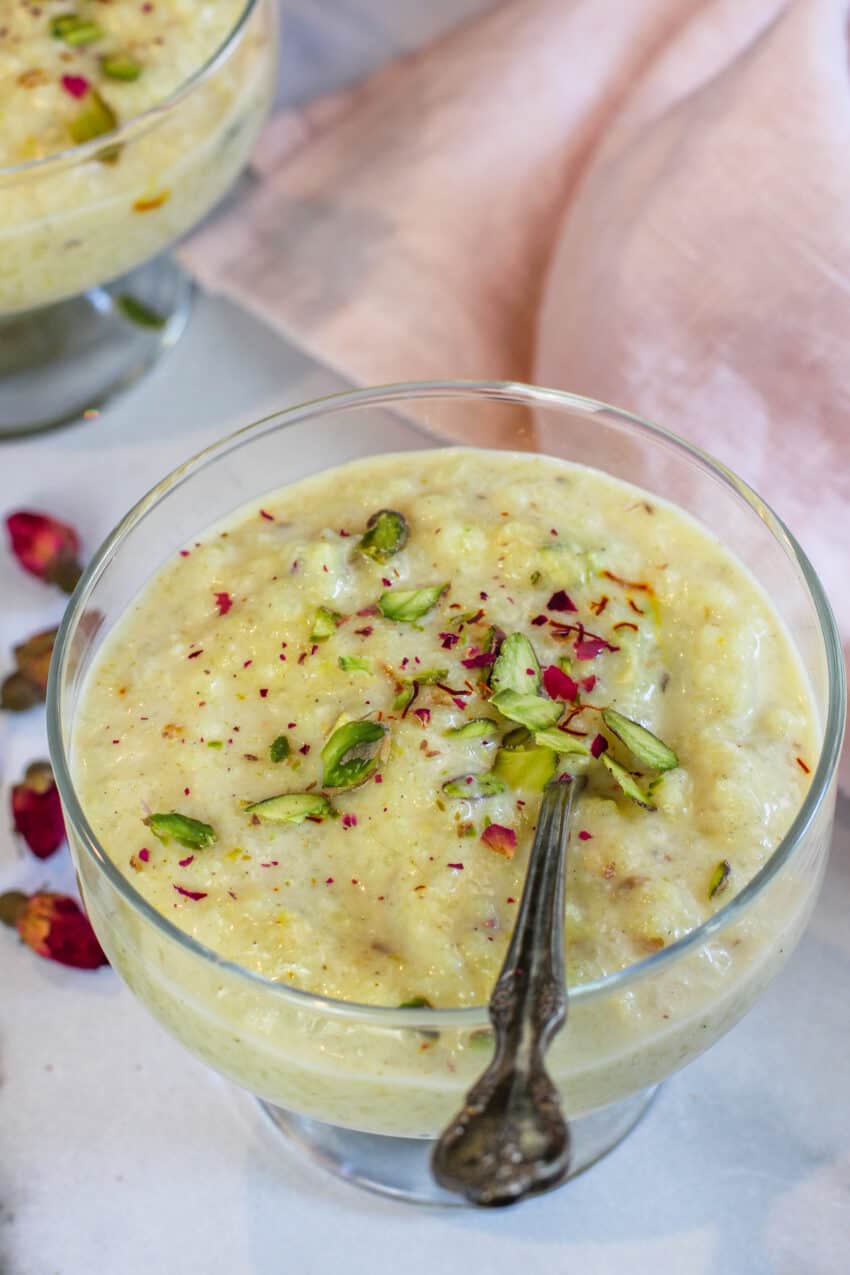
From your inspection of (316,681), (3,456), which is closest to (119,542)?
(316,681)

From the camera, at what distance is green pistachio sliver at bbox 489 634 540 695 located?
1315 mm

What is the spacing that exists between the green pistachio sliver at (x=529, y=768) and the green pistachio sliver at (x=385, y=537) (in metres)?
0.27

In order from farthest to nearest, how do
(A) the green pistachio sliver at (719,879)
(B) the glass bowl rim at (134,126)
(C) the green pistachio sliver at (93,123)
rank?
1. (C) the green pistachio sliver at (93,123)
2. (B) the glass bowl rim at (134,126)
3. (A) the green pistachio sliver at (719,879)

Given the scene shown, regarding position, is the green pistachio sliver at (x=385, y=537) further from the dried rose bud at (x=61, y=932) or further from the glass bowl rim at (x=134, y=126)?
the glass bowl rim at (x=134, y=126)

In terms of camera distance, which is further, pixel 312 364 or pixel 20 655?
pixel 312 364

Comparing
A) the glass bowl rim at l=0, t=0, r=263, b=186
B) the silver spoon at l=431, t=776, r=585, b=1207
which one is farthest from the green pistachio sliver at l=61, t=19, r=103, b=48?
the silver spoon at l=431, t=776, r=585, b=1207

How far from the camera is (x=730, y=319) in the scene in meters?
1.85

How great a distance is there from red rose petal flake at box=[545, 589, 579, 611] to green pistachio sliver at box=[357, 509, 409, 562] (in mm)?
161

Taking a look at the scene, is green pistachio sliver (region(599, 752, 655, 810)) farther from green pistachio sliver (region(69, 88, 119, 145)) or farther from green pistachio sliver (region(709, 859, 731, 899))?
green pistachio sliver (region(69, 88, 119, 145))

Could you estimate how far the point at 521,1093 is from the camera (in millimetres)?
958

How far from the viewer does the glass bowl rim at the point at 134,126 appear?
5.86 ft

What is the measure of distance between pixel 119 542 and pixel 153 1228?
67cm

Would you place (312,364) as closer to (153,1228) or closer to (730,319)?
(730,319)

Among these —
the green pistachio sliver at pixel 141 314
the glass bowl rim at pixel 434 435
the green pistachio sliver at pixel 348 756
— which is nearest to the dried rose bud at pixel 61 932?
the glass bowl rim at pixel 434 435
